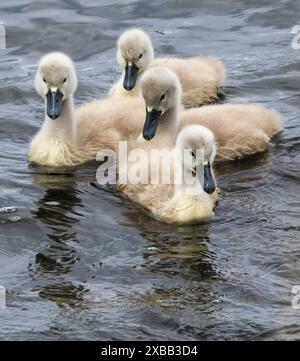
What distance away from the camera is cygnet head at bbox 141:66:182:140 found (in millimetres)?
8555

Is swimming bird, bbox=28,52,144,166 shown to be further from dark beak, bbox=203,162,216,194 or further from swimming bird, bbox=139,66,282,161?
dark beak, bbox=203,162,216,194

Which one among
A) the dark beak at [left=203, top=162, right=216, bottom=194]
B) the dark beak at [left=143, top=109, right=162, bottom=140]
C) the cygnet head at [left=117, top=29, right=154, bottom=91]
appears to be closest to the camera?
the dark beak at [left=203, top=162, right=216, bottom=194]

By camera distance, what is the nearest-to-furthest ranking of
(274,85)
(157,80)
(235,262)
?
(235,262) → (157,80) → (274,85)

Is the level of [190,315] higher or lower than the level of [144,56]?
lower

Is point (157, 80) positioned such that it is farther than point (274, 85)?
No

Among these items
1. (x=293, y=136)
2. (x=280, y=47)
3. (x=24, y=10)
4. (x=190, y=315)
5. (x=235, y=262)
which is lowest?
(x=190, y=315)

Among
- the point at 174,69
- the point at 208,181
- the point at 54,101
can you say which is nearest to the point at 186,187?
the point at 208,181

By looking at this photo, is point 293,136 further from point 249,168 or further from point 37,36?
point 37,36

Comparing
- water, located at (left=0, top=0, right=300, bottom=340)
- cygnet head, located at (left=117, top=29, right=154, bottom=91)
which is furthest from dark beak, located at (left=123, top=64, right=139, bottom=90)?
water, located at (left=0, top=0, right=300, bottom=340)

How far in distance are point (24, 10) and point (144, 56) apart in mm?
3431

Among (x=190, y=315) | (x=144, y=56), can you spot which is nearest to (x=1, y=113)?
(x=144, y=56)

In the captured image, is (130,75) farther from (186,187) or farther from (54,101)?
(186,187)

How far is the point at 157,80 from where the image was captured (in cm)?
860

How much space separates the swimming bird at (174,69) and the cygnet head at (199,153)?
2.04m
